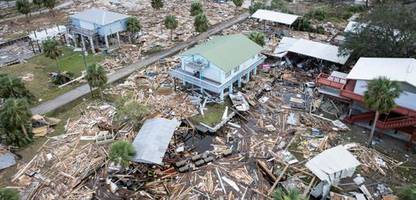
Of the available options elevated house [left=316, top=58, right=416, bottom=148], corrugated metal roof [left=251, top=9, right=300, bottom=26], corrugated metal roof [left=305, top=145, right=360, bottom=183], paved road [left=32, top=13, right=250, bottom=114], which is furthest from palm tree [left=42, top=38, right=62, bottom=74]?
corrugated metal roof [left=251, top=9, right=300, bottom=26]

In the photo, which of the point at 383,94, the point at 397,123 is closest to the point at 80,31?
the point at 383,94

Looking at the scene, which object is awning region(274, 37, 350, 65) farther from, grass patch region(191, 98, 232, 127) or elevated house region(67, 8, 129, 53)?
elevated house region(67, 8, 129, 53)

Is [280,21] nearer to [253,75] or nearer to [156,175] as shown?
[253,75]

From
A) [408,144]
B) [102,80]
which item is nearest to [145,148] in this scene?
[102,80]

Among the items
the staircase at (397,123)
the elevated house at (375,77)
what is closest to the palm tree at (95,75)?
the elevated house at (375,77)

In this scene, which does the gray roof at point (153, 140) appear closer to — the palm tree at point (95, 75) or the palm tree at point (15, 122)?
the palm tree at point (95, 75)

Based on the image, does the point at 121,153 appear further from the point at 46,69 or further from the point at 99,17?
the point at 99,17
